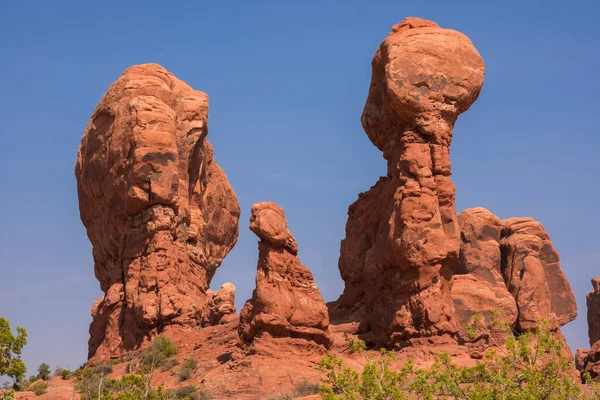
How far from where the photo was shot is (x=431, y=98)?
38594mm

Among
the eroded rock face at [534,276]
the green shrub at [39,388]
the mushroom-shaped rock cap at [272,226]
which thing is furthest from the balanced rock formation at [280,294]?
the eroded rock face at [534,276]

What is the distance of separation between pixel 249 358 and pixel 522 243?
20258mm

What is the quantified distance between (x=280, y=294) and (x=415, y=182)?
5.51 meters

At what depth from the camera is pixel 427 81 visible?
38625mm

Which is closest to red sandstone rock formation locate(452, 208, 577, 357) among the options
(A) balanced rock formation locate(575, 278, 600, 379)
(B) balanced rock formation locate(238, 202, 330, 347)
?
(A) balanced rock formation locate(575, 278, 600, 379)

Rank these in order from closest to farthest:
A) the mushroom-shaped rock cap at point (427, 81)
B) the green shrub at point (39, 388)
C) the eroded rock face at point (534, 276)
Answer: the green shrub at point (39, 388), the mushroom-shaped rock cap at point (427, 81), the eroded rock face at point (534, 276)

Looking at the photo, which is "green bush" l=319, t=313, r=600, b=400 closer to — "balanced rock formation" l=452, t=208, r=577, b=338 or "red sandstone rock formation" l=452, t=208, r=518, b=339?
"red sandstone rock formation" l=452, t=208, r=518, b=339

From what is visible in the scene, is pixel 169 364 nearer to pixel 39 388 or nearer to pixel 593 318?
pixel 39 388

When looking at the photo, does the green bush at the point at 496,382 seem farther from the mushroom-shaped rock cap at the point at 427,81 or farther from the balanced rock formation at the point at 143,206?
the balanced rock formation at the point at 143,206

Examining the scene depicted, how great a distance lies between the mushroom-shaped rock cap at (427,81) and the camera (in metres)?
38.4

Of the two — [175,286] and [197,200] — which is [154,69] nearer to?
[197,200]

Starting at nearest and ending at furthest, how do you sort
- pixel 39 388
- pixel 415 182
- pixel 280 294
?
1. pixel 280 294
2. pixel 39 388
3. pixel 415 182

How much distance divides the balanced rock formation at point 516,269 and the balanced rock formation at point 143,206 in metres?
10.4

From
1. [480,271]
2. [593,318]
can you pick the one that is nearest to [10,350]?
[480,271]
